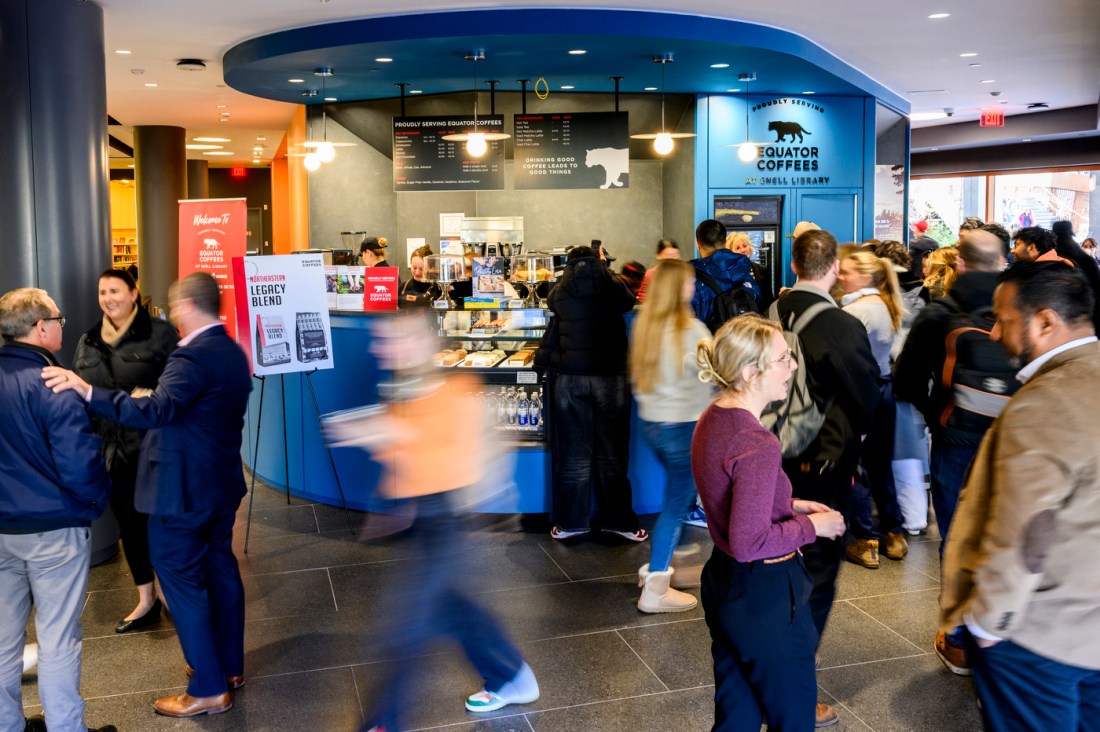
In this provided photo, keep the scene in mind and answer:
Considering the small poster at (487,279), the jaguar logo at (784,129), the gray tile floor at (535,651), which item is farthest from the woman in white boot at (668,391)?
the jaguar logo at (784,129)

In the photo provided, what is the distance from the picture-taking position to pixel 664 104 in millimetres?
9922

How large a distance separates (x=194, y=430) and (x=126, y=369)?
1021 millimetres

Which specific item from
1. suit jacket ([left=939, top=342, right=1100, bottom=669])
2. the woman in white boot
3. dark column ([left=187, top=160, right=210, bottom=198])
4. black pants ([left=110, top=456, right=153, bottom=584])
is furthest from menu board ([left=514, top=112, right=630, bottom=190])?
dark column ([left=187, top=160, right=210, bottom=198])

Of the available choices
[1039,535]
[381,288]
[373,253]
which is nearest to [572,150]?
[373,253]

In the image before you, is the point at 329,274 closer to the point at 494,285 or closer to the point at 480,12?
the point at 494,285

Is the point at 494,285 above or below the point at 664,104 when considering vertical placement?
below

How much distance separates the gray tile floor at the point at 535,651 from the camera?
3.51 metres

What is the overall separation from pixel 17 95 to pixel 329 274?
2.21 metres

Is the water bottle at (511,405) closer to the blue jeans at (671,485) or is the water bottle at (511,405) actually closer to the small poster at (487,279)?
the small poster at (487,279)

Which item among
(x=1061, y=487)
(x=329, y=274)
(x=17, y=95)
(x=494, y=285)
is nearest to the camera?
(x=1061, y=487)

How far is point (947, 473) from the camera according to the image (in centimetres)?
375

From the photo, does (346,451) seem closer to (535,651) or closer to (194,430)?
(535,651)

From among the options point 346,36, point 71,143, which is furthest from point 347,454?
point 346,36

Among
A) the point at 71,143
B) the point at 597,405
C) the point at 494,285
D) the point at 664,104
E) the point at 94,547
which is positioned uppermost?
the point at 664,104
